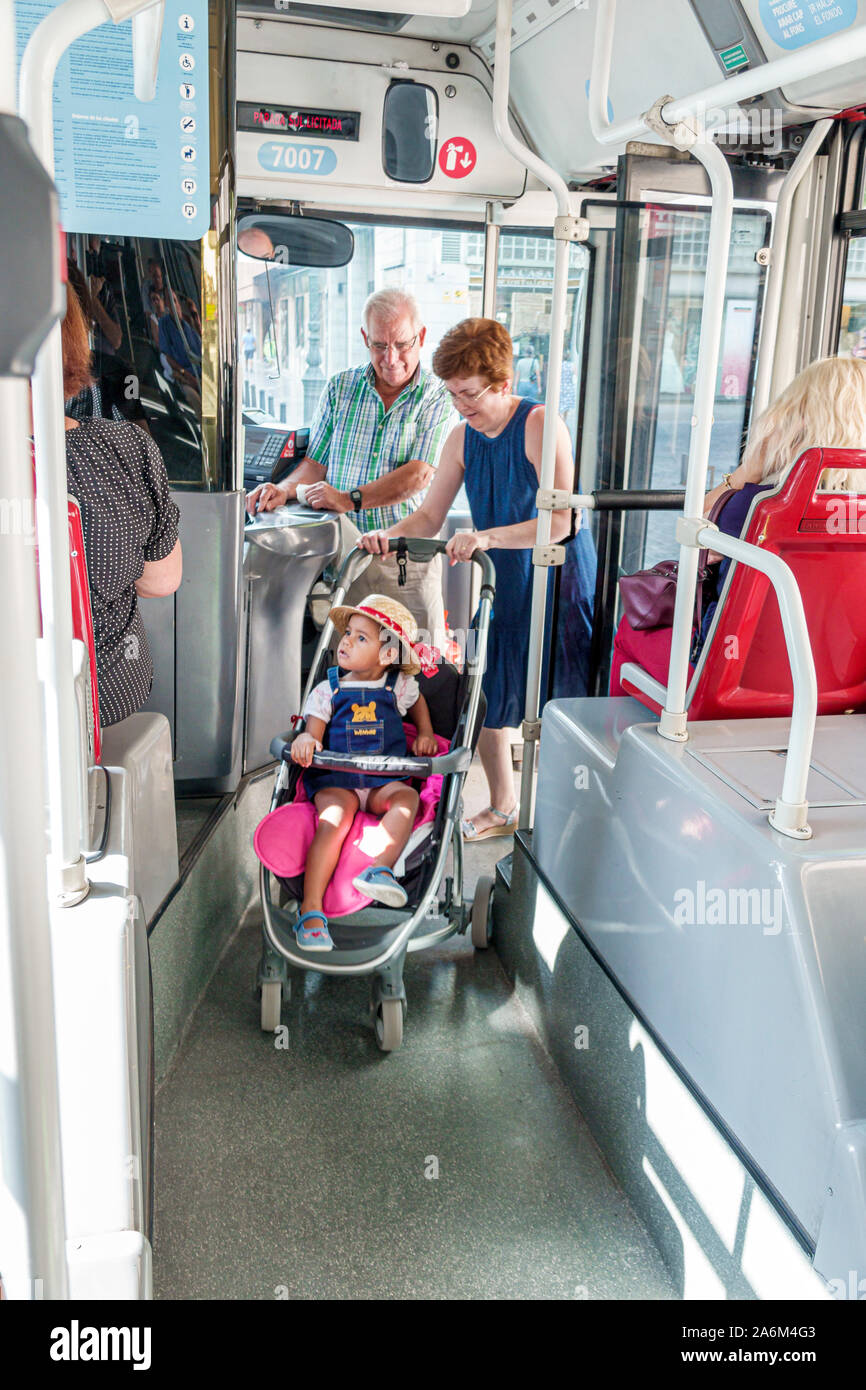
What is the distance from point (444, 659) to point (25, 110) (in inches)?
99.2

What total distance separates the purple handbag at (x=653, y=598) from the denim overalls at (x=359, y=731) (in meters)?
A: 0.76

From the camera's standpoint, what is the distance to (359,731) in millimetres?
3193

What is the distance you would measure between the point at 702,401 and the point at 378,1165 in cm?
182

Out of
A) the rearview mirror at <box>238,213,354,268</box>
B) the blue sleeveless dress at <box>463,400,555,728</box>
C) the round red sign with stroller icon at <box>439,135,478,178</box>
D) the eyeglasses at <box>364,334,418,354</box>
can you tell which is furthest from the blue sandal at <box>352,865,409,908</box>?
the round red sign with stroller icon at <box>439,135,478,178</box>

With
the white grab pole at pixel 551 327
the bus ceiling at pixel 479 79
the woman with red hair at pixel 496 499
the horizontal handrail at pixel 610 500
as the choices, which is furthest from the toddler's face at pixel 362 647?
the bus ceiling at pixel 479 79

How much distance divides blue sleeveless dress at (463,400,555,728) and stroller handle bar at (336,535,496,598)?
15.8 inches

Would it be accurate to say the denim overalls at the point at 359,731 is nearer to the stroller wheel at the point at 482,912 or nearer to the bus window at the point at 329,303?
the stroller wheel at the point at 482,912

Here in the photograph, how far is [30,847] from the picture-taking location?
0.85 metres

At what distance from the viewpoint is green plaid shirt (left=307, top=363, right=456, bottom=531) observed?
14.2 feet

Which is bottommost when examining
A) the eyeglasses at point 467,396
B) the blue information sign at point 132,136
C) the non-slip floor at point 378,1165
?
the non-slip floor at point 378,1165

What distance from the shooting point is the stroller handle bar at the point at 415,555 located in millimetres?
3420

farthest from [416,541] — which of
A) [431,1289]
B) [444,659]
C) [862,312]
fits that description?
[431,1289]

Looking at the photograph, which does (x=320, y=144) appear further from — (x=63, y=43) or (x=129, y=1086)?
(x=129, y=1086)

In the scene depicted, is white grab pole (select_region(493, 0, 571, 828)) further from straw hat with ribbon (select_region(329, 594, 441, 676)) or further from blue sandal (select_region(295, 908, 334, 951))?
blue sandal (select_region(295, 908, 334, 951))
